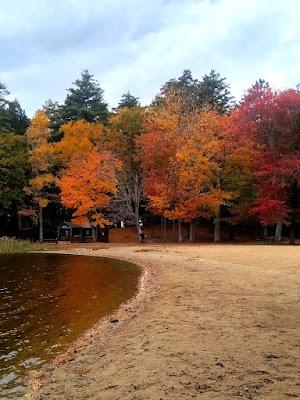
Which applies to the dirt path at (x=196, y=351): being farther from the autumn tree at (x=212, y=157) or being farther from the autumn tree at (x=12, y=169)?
the autumn tree at (x=12, y=169)

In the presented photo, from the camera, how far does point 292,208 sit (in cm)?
3338

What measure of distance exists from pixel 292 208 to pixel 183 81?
34775mm

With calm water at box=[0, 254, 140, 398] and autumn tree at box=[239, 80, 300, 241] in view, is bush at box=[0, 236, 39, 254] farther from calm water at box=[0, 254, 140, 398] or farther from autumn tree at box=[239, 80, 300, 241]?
autumn tree at box=[239, 80, 300, 241]

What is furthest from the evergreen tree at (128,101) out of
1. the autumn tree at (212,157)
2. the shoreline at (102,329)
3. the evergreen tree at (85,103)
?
the shoreline at (102,329)

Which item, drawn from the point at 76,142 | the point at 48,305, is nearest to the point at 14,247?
the point at 76,142

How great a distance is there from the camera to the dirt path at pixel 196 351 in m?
5.50

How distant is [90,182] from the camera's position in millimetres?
36375

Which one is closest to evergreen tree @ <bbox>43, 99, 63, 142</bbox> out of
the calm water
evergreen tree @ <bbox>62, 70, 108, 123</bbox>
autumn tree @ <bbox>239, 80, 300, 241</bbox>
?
evergreen tree @ <bbox>62, 70, 108, 123</bbox>

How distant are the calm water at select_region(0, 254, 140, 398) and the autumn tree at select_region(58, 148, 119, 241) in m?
13.6

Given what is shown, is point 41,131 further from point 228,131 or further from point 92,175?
point 228,131

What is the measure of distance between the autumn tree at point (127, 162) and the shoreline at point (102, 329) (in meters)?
22.2

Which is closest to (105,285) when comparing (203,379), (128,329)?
(128,329)

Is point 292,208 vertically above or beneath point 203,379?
above

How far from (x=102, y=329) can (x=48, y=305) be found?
144 inches
